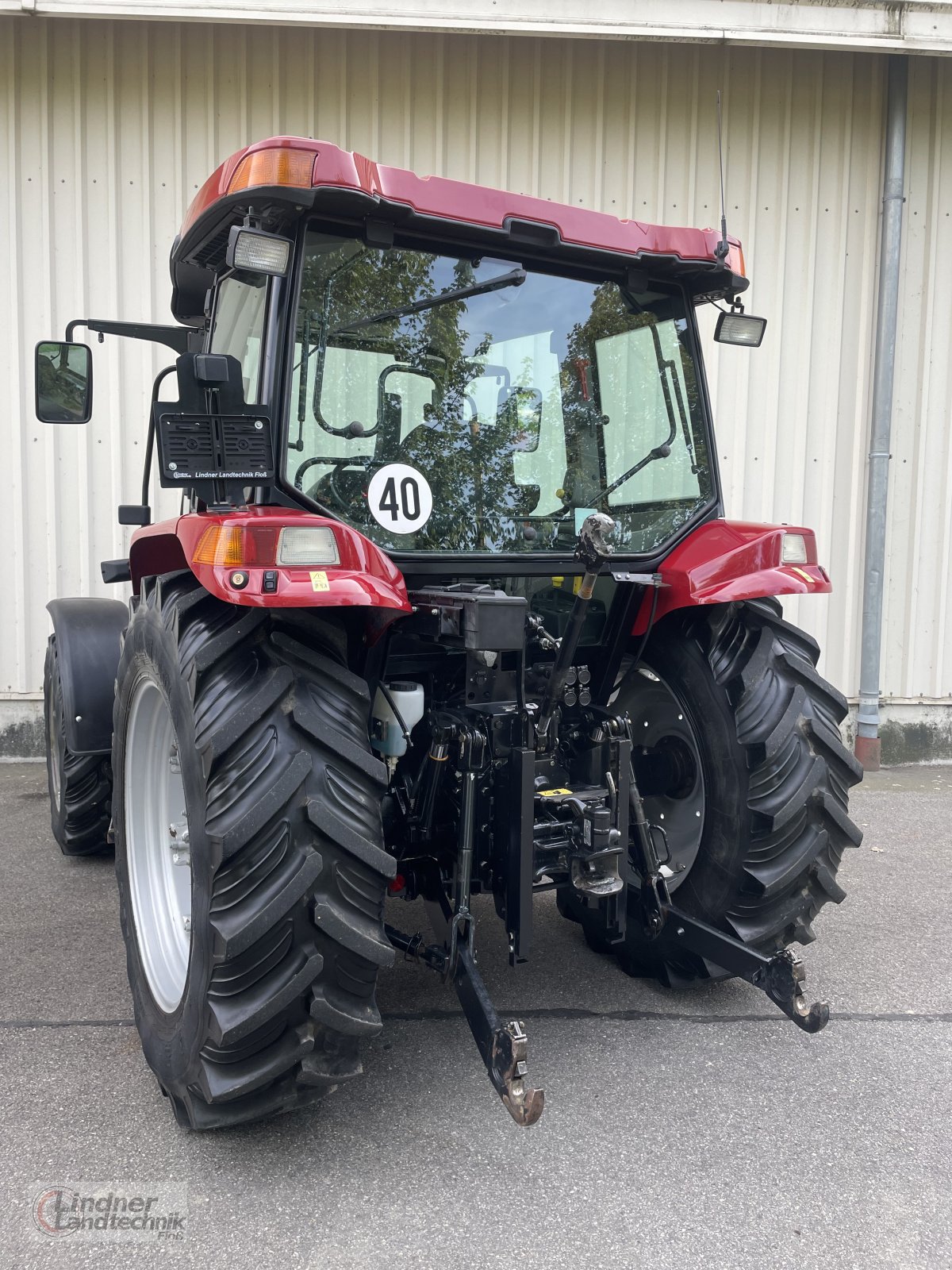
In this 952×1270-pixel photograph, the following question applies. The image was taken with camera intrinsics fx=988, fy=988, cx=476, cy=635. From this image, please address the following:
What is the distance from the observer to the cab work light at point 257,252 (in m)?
2.26

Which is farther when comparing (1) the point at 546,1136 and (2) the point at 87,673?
(2) the point at 87,673

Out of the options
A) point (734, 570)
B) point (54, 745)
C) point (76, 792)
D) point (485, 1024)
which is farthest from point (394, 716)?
point (54, 745)

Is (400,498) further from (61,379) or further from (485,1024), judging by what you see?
(61,379)

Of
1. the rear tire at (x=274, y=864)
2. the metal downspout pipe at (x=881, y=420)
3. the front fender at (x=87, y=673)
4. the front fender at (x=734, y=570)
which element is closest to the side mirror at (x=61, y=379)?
the front fender at (x=87, y=673)

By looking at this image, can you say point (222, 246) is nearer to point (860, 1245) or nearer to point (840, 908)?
point (860, 1245)

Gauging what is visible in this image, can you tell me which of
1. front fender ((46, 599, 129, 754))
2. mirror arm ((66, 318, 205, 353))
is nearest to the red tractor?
mirror arm ((66, 318, 205, 353))

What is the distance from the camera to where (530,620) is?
275cm

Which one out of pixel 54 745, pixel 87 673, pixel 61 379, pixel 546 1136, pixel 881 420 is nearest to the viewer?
pixel 546 1136

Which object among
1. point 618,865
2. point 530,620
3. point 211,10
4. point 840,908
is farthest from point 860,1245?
point 211,10

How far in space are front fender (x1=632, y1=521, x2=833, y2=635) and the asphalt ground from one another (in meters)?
1.30

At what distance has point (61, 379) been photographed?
3375 mm

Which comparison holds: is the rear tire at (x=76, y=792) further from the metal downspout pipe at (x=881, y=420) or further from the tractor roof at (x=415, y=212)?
the metal downspout pipe at (x=881, y=420)

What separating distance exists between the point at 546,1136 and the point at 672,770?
1.13 meters

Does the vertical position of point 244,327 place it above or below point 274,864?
above
